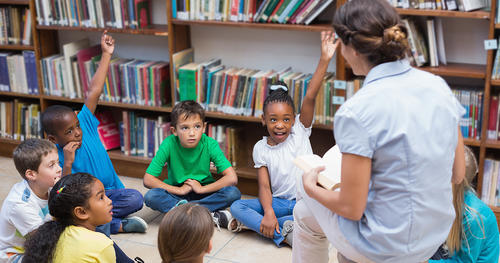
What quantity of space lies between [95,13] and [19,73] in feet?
2.69

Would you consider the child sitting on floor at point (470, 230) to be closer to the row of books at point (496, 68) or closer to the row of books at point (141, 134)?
the row of books at point (496, 68)

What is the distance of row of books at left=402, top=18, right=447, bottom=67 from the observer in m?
2.85

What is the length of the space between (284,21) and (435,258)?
157 centimetres

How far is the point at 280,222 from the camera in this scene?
109 inches

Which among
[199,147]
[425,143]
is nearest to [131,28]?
[199,147]

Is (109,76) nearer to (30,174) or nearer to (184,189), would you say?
(184,189)

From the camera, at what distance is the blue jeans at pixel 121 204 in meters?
2.89

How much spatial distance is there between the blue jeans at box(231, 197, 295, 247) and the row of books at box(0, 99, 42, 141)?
69.1 inches

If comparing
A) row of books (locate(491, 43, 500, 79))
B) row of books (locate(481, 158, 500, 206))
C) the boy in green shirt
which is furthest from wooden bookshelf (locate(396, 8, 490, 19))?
the boy in green shirt

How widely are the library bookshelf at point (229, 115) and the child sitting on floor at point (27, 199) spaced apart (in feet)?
4.17

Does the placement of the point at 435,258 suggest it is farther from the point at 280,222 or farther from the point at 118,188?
the point at 118,188

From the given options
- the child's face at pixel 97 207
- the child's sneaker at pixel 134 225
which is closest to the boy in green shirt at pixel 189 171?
the child's sneaker at pixel 134 225

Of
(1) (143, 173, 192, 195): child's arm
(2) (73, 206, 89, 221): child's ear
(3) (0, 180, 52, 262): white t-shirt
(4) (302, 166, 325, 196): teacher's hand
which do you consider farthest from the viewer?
(1) (143, 173, 192, 195): child's arm

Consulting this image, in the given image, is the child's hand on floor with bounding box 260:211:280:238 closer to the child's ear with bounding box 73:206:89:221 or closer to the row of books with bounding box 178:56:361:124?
the row of books with bounding box 178:56:361:124
